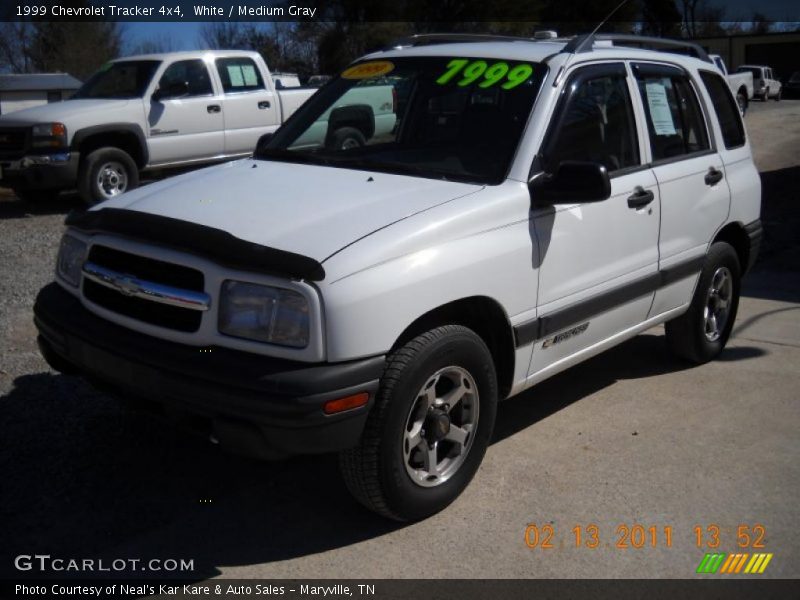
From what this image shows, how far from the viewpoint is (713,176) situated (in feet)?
17.8

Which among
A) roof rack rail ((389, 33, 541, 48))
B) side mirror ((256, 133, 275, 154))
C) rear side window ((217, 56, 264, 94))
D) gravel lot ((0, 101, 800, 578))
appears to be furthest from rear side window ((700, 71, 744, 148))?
rear side window ((217, 56, 264, 94))

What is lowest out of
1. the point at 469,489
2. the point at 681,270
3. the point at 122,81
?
the point at 469,489

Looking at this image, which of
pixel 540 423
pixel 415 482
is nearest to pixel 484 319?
pixel 415 482

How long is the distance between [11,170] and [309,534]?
28.5ft

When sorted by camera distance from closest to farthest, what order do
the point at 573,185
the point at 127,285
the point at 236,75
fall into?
the point at 127,285 → the point at 573,185 → the point at 236,75

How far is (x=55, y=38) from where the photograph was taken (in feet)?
89.7

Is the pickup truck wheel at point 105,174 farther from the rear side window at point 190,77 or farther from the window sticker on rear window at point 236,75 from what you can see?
the window sticker on rear window at point 236,75

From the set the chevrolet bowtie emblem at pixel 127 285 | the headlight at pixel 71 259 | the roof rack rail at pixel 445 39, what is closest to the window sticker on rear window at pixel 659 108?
the roof rack rail at pixel 445 39

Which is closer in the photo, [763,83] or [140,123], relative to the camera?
[140,123]

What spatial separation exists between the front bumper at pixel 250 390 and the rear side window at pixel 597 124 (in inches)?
66.1

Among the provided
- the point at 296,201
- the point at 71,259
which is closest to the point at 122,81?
the point at 71,259

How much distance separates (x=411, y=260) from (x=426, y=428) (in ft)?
2.50

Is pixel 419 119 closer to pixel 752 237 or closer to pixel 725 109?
pixel 725 109

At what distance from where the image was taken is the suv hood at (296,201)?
3.45 metres
